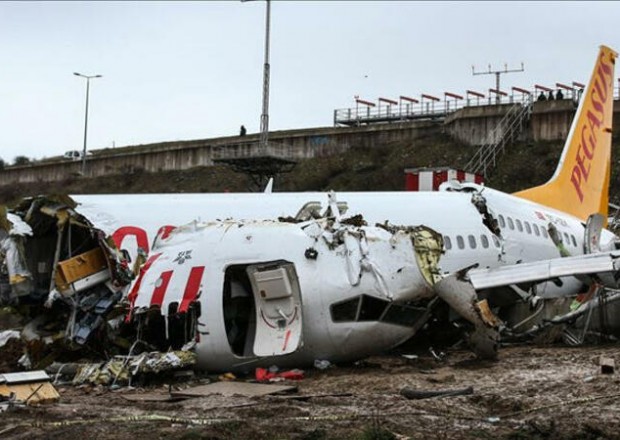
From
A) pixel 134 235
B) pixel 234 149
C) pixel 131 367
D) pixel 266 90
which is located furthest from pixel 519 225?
pixel 234 149

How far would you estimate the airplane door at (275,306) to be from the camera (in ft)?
43.3

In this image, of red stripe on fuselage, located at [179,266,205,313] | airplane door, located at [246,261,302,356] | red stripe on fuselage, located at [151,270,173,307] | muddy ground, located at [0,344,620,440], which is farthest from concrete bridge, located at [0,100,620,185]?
muddy ground, located at [0,344,620,440]

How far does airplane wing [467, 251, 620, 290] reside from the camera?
589 inches

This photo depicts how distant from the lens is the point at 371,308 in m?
13.6

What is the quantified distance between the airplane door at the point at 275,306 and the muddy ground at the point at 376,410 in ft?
2.34

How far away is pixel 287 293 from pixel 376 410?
375 cm

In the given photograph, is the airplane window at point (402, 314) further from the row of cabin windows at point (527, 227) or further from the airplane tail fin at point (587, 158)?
the airplane tail fin at point (587, 158)

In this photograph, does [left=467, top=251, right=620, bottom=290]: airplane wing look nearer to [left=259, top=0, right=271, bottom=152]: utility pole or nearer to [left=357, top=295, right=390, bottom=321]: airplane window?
[left=357, top=295, right=390, bottom=321]: airplane window

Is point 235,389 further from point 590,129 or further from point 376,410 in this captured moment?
point 590,129

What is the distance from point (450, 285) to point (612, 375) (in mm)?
3089

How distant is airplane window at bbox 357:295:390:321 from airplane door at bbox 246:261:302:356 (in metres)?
1.03

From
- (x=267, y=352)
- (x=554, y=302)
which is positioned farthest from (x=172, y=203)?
(x=554, y=302)

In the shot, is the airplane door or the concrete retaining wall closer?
the airplane door

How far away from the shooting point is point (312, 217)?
54.2ft
